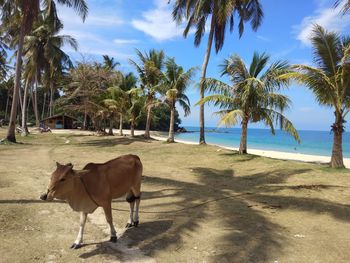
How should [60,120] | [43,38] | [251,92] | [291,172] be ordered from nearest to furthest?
[291,172] → [251,92] → [43,38] → [60,120]

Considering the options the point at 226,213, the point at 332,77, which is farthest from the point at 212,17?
the point at 226,213

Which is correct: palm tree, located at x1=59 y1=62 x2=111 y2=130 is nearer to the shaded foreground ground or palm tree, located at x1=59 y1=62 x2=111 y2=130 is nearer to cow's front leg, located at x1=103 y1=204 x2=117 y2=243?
the shaded foreground ground

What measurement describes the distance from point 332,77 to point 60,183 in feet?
40.3

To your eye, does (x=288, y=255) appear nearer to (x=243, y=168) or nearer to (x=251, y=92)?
(x=243, y=168)

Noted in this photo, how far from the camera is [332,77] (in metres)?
14.1

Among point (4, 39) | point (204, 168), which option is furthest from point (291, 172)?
point (4, 39)

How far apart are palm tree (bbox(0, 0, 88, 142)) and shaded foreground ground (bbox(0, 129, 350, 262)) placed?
42.1ft

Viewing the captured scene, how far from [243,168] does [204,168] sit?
1.62m

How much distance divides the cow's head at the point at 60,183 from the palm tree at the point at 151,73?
2500 cm

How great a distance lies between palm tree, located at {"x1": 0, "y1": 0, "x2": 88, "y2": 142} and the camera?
72.8 feet

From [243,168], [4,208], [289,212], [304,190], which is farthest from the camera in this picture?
[243,168]

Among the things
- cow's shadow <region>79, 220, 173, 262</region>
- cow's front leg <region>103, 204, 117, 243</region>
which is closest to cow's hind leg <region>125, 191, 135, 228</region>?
cow's shadow <region>79, 220, 173, 262</region>

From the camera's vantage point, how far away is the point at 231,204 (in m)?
8.91

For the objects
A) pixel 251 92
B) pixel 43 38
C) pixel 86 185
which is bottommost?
pixel 86 185
